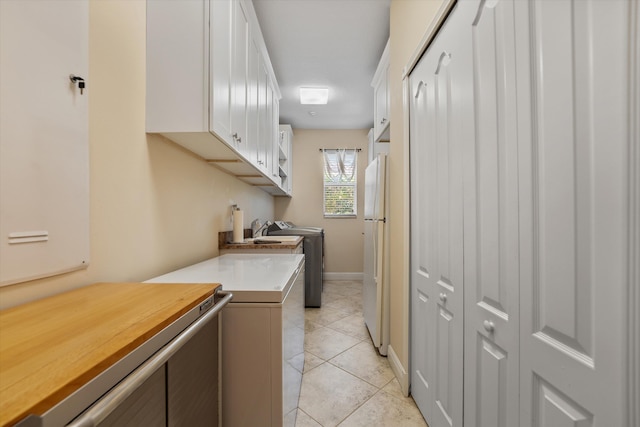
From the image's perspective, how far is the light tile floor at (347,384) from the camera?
1.54 m

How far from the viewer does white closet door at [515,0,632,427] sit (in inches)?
21.3

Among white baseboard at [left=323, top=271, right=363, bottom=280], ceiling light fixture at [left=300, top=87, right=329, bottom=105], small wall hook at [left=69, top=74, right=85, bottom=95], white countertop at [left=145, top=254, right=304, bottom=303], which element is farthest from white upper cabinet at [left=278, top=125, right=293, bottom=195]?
small wall hook at [left=69, top=74, right=85, bottom=95]

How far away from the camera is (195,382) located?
877 mm

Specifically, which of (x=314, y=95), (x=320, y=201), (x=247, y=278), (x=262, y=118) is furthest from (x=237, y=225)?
(x=320, y=201)

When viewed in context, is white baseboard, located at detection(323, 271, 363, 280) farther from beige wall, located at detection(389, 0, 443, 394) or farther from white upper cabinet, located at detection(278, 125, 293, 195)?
beige wall, located at detection(389, 0, 443, 394)

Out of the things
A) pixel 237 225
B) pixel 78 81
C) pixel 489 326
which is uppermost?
pixel 78 81

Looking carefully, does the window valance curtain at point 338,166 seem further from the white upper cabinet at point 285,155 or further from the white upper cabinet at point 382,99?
the white upper cabinet at point 382,99

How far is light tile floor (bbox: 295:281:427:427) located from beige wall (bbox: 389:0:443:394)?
0.16 m

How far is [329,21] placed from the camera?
2324mm

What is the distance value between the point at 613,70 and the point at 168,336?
112cm

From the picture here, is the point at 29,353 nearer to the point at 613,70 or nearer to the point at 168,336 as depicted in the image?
the point at 168,336

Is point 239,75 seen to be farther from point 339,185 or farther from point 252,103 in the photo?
point 339,185

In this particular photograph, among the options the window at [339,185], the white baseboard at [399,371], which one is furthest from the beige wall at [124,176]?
the window at [339,185]

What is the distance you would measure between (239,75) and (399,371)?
2.22 meters
